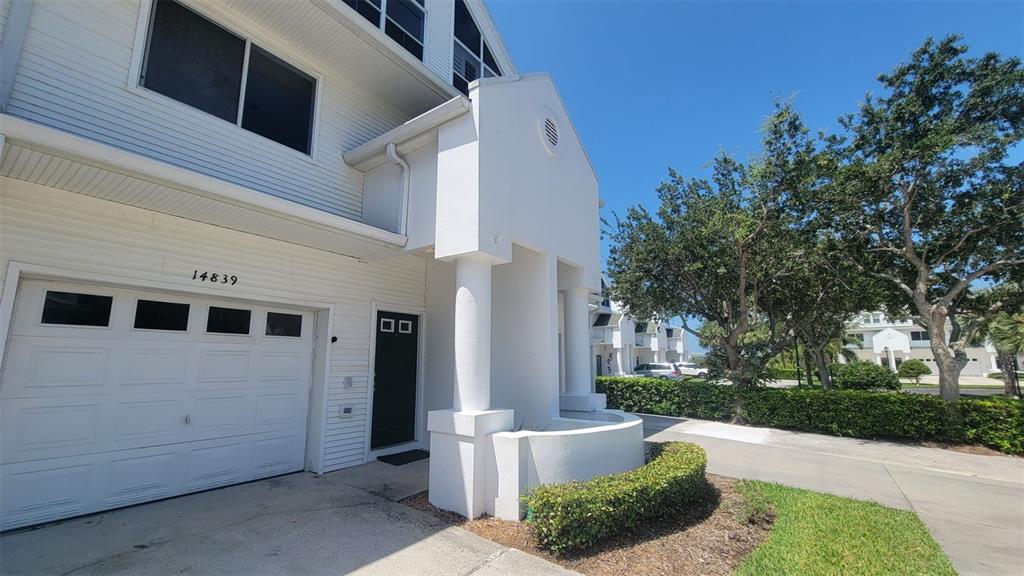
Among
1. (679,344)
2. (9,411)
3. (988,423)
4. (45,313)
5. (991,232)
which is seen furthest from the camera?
(679,344)

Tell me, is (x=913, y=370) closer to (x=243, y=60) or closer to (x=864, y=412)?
(x=864, y=412)

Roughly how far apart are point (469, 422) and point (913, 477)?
7541 millimetres

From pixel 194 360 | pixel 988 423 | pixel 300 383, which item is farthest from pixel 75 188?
pixel 988 423

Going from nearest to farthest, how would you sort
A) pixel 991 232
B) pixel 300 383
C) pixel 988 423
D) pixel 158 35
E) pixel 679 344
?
pixel 158 35 < pixel 300 383 < pixel 988 423 < pixel 991 232 < pixel 679 344

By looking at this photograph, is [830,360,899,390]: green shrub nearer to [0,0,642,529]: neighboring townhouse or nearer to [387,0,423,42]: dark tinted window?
[0,0,642,529]: neighboring townhouse

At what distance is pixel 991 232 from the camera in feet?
31.9

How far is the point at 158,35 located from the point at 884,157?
13933mm

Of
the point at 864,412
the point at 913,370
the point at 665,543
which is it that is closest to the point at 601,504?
the point at 665,543

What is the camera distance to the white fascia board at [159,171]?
345 cm

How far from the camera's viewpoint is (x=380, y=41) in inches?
267

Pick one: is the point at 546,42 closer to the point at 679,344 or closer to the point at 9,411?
the point at 9,411

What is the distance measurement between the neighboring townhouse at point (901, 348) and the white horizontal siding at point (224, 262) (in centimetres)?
3727

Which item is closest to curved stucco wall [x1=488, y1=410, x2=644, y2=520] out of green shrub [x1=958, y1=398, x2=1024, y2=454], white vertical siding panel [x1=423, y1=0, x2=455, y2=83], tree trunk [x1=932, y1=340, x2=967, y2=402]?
white vertical siding panel [x1=423, y1=0, x2=455, y2=83]

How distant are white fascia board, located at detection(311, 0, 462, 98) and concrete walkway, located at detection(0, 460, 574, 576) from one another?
6844 millimetres
